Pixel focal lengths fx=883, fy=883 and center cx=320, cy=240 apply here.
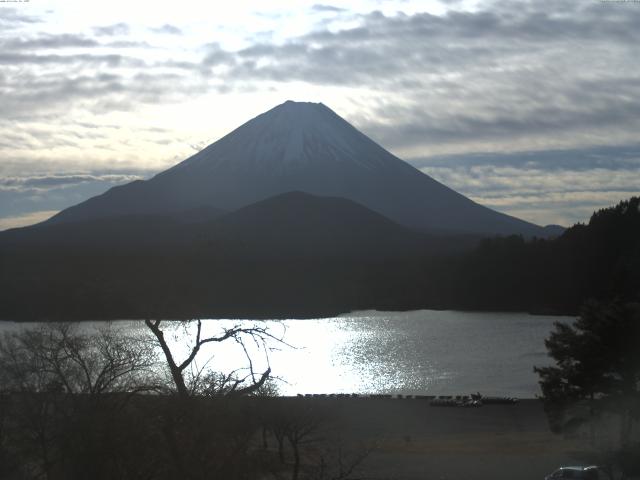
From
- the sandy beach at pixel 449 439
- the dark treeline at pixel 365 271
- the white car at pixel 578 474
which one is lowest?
the sandy beach at pixel 449 439

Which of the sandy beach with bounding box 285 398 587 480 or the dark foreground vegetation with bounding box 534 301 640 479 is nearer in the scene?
the dark foreground vegetation with bounding box 534 301 640 479

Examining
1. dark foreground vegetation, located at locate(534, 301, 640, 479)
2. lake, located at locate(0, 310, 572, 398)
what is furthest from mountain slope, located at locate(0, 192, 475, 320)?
dark foreground vegetation, located at locate(534, 301, 640, 479)

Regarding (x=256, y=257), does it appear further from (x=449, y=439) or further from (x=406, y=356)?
(x=449, y=439)

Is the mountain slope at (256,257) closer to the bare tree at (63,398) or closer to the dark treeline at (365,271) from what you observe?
the dark treeline at (365,271)

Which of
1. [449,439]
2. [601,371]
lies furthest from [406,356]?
[601,371]

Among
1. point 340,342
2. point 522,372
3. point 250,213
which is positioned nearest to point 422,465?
point 522,372

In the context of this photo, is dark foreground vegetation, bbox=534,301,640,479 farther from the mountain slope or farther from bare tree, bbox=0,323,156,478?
the mountain slope

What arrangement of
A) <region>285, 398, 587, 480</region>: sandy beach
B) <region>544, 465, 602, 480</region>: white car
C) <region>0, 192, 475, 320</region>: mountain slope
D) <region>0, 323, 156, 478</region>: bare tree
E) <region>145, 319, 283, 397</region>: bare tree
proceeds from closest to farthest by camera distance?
<region>145, 319, 283, 397</region>: bare tree, <region>0, 323, 156, 478</region>: bare tree, <region>544, 465, 602, 480</region>: white car, <region>285, 398, 587, 480</region>: sandy beach, <region>0, 192, 475, 320</region>: mountain slope

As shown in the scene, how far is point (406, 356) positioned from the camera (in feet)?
112

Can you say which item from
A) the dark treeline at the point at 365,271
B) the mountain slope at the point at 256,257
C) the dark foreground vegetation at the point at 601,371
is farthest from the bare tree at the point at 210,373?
the dark treeline at the point at 365,271

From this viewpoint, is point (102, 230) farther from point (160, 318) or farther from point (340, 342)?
point (160, 318)

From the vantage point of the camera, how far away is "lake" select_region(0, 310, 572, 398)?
86.6 ft

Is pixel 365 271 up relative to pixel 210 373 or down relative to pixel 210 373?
up

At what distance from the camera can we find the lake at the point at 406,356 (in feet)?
86.6
